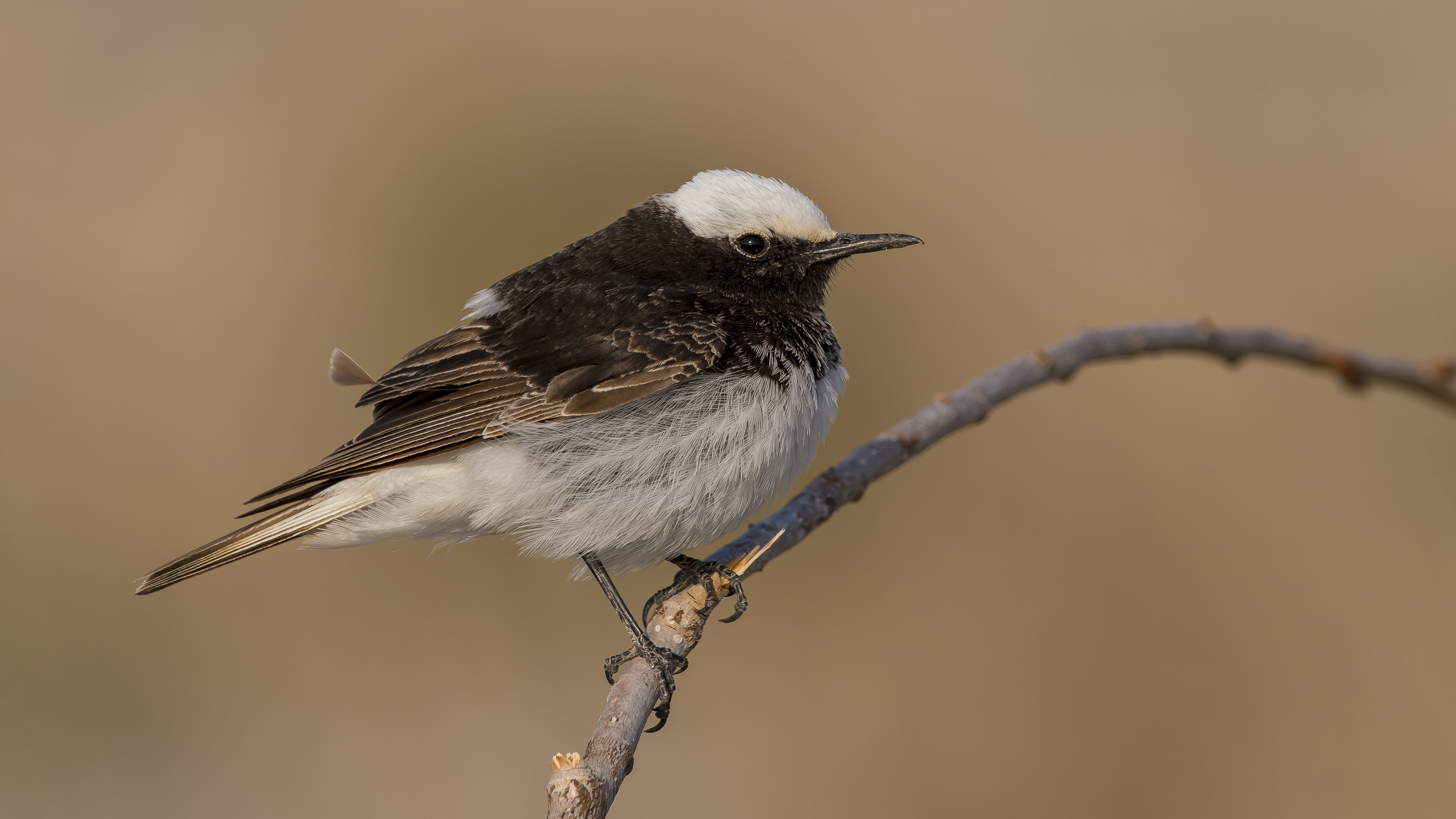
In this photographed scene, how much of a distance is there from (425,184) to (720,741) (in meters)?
4.48

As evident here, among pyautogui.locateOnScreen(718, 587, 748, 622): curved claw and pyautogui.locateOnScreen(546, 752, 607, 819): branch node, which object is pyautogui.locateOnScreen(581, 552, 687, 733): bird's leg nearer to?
pyautogui.locateOnScreen(718, 587, 748, 622): curved claw

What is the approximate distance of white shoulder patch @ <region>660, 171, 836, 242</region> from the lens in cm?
423

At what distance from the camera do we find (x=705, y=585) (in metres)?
3.55

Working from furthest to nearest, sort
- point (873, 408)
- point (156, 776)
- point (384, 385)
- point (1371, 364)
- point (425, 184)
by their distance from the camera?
point (425, 184)
point (873, 408)
point (156, 776)
point (384, 385)
point (1371, 364)

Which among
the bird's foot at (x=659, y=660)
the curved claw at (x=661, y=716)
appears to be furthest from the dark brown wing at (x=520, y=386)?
the curved claw at (x=661, y=716)

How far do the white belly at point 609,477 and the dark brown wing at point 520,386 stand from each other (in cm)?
8

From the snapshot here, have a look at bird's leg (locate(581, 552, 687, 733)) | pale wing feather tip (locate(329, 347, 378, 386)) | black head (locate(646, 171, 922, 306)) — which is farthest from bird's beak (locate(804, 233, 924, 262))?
pale wing feather tip (locate(329, 347, 378, 386))

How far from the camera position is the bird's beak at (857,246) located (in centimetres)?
423

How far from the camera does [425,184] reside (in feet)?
24.2

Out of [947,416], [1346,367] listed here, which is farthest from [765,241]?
[1346,367]

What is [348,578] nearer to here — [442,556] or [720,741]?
[442,556]

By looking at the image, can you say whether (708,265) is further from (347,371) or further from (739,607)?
(347,371)

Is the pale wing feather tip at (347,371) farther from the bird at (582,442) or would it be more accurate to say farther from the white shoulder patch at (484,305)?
the white shoulder patch at (484,305)

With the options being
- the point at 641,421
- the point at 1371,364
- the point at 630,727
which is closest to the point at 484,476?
the point at 641,421
